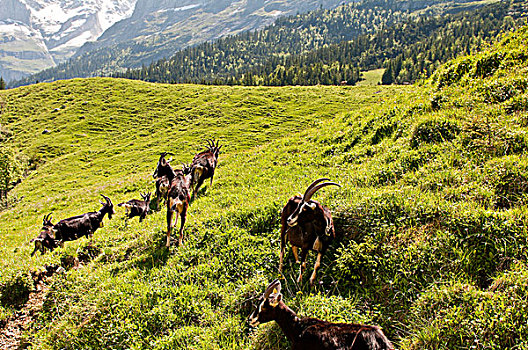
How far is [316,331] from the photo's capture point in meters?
5.26

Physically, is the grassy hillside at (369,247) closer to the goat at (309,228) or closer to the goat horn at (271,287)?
the goat at (309,228)

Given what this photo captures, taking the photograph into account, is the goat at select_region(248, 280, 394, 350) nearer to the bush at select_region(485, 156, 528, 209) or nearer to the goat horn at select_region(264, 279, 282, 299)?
the goat horn at select_region(264, 279, 282, 299)

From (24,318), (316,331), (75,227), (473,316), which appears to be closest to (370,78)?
(75,227)

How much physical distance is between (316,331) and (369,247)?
8.47 feet

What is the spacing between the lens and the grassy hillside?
569 centimetres

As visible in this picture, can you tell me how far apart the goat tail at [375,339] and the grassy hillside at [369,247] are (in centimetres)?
92

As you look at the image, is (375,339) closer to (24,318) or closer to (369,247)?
(369,247)

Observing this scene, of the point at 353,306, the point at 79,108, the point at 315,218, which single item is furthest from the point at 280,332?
the point at 79,108

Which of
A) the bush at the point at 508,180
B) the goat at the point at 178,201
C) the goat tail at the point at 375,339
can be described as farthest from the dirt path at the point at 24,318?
the bush at the point at 508,180

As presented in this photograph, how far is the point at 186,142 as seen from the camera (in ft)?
153

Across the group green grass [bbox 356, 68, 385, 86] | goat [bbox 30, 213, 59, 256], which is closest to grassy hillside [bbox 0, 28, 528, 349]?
goat [bbox 30, 213, 59, 256]

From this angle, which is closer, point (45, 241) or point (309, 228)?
point (309, 228)

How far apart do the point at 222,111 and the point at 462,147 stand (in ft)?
176

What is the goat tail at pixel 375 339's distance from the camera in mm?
4586
